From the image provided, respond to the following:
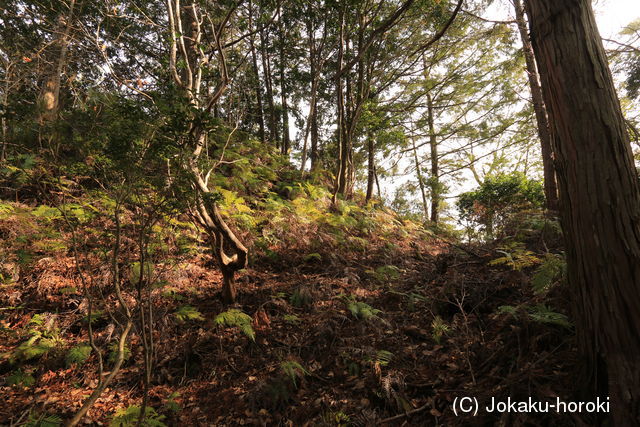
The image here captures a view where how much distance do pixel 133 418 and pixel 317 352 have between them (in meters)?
1.88

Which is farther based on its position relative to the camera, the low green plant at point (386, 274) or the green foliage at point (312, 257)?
the green foliage at point (312, 257)

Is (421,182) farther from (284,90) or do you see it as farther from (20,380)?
(20,380)

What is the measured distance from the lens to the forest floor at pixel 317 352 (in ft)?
7.69

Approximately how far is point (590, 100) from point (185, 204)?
11.3ft

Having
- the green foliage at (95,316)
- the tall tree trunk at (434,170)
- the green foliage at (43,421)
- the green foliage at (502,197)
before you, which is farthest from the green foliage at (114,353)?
the tall tree trunk at (434,170)

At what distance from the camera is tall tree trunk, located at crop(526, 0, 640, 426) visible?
5.21ft

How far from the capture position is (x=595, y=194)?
1671mm

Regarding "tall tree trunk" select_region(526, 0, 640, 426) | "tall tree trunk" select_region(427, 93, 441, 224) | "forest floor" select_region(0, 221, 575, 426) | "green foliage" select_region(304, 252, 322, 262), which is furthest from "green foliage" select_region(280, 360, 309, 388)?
"tall tree trunk" select_region(427, 93, 441, 224)

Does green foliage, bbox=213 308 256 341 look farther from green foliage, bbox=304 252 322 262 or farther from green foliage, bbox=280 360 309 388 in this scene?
green foliage, bbox=304 252 322 262

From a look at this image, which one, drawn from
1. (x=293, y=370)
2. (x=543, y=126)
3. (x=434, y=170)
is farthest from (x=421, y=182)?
(x=293, y=370)

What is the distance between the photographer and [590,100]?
5.58 ft

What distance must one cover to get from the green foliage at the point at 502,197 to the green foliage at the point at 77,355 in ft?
25.6

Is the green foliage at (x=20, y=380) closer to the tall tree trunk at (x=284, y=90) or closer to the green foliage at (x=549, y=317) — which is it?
the green foliage at (x=549, y=317)

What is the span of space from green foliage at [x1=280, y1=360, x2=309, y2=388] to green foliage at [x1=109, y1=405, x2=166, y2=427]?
1.14 m
